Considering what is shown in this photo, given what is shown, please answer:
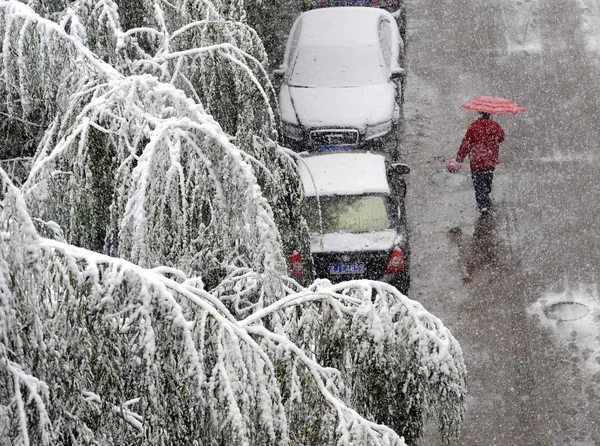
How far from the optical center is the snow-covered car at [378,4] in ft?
60.4

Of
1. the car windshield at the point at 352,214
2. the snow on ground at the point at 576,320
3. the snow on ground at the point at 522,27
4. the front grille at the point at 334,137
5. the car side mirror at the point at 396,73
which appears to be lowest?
the snow on ground at the point at 576,320

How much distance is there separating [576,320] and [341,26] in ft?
22.0

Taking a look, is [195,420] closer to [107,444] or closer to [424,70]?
[107,444]

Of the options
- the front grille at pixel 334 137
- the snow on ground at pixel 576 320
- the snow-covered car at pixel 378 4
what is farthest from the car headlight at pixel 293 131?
the snow-covered car at pixel 378 4

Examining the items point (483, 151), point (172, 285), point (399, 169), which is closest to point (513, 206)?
point (483, 151)

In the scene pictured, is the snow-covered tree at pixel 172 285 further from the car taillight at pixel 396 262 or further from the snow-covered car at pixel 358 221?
the car taillight at pixel 396 262

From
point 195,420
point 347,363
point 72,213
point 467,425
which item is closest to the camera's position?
point 195,420

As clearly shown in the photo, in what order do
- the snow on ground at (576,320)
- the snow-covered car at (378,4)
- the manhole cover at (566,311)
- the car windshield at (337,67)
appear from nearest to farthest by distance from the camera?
the snow on ground at (576,320) → the manhole cover at (566,311) → the car windshield at (337,67) → the snow-covered car at (378,4)

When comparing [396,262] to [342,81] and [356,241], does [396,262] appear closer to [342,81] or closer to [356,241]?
[356,241]

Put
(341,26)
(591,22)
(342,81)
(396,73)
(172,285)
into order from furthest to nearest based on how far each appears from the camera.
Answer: (591,22)
(341,26)
(396,73)
(342,81)
(172,285)

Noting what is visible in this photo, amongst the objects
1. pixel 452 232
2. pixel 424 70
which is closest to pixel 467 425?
pixel 452 232

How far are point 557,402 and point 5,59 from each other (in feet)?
24.3

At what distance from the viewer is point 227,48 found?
6.12m

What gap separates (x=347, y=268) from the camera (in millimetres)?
11977
